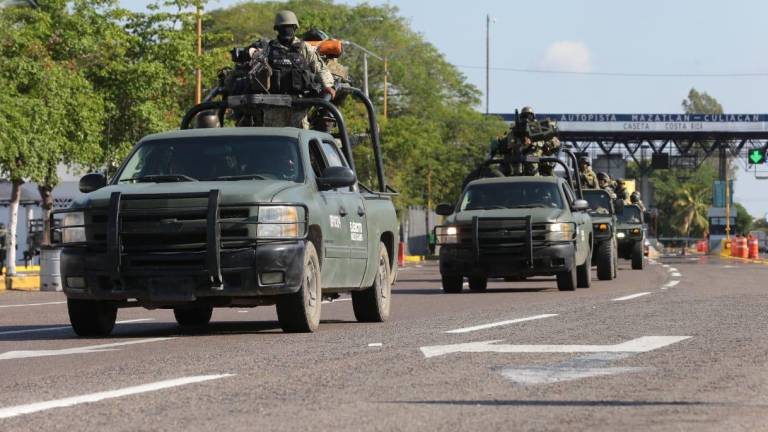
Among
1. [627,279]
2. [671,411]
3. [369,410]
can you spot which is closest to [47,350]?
[369,410]

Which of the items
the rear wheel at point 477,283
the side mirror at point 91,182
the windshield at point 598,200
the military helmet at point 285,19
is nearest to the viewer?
the side mirror at point 91,182

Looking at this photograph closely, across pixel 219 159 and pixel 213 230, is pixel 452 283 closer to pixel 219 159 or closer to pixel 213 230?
pixel 219 159

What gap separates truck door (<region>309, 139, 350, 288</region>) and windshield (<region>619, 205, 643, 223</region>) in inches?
1051

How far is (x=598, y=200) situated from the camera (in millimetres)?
33219

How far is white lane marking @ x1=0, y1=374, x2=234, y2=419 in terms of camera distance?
7035mm

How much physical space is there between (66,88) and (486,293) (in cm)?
1429

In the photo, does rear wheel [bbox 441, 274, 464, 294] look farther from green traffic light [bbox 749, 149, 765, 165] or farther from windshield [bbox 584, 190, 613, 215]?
green traffic light [bbox 749, 149, 765, 165]

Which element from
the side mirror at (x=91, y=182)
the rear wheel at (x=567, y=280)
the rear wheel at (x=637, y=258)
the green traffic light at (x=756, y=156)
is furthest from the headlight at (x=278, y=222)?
the green traffic light at (x=756, y=156)

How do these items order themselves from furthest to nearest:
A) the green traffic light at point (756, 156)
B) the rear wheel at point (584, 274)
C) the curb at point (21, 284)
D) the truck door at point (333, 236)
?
the green traffic light at point (756, 156) → the curb at point (21, 284) → the rear wheel at point (584, 274) → the truck door at point (333, 236)

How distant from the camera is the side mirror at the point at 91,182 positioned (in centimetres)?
1299

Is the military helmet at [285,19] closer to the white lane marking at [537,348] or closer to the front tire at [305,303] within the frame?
the front tire at [305,303]

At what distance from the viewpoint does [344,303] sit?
19.8 meters

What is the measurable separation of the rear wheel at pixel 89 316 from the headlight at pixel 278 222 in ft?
5.62

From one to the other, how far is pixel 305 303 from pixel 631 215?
28519 mm
